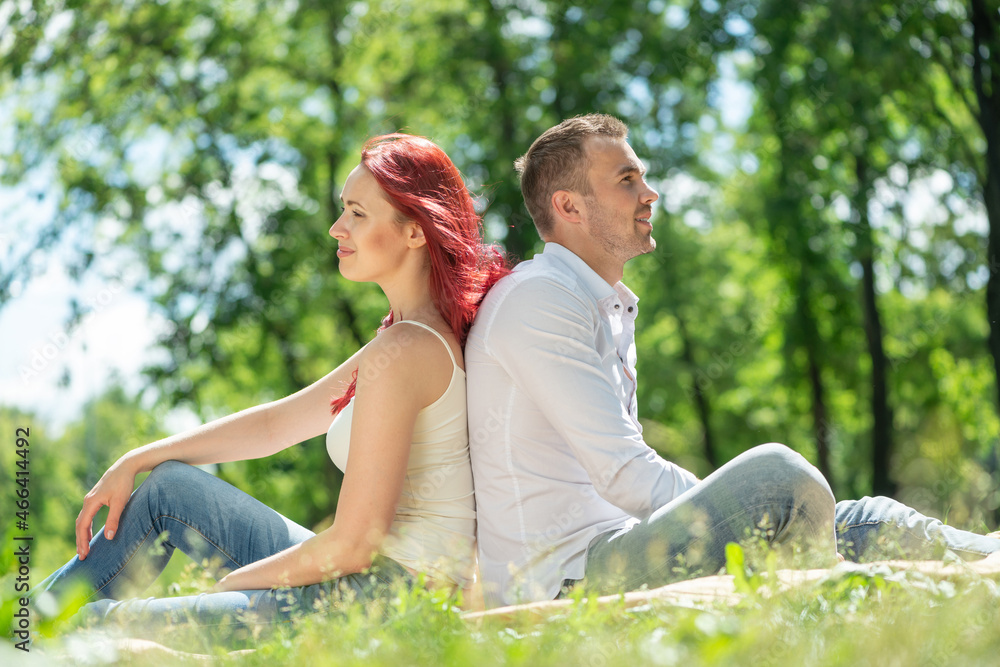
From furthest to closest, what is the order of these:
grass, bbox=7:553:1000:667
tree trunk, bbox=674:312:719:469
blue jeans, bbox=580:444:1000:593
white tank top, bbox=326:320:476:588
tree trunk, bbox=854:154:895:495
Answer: tree trunk, bbox=674:312:719:469, tree trunk, bbox=854:154:895:495, white tank top, bbox=326:320:476:588, blue jeans, bbox=580:444:1000:593, grass, bbox=7:553:1000:667

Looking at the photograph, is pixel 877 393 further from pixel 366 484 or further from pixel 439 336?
pixel 366 484

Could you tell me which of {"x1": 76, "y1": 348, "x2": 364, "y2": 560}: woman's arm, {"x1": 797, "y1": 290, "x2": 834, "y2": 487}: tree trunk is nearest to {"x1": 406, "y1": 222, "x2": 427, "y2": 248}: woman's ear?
{"x1": 76, "y1": 348, "x2": 364, "y2": 560}: woman's arm

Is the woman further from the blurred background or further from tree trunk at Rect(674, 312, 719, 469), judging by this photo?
tree trunk at Rect(674, 312, 719, 469)

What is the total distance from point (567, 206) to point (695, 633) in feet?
6.82

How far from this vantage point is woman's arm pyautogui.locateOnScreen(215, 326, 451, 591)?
2582mm

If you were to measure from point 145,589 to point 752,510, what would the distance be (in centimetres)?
187

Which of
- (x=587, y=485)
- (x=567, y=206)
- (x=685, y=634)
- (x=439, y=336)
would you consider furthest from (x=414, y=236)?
(x=685, y=634)

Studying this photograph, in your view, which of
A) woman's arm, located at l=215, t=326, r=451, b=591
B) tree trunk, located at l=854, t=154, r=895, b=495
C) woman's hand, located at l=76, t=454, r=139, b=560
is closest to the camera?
woman's arm, located at l=215, t=326, r=451, b=591

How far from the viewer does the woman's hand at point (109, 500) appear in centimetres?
294

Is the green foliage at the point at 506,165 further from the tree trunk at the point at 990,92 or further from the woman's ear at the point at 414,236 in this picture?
the woman's ear at the point at 414,236

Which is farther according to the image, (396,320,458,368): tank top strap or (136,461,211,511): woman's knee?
(136,461,211,511): woman's knee

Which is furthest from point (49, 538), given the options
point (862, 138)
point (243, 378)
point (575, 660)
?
point (575, 660)

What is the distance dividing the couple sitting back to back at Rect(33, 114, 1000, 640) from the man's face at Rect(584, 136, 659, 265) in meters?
0.05

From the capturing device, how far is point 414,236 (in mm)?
3031
